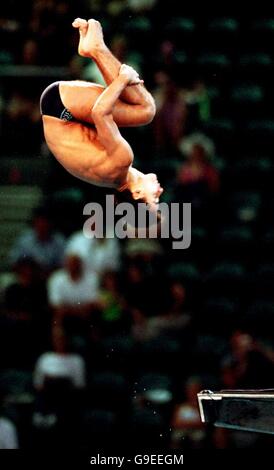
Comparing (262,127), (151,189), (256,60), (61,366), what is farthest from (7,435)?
(256,60)

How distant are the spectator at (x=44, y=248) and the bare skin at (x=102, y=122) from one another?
3.24 meters

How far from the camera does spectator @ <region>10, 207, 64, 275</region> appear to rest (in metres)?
10.7

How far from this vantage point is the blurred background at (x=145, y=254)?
9.88m

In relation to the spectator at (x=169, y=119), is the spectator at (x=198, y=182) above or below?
below

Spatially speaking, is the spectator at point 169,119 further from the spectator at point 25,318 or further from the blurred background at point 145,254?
the spectator at point 25,318

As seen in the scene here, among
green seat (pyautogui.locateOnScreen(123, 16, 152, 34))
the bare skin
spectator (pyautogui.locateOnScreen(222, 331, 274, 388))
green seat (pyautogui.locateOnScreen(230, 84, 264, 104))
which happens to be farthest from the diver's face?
green seat (pyautogui.locateOnScreen(123, 16, 152, 34))

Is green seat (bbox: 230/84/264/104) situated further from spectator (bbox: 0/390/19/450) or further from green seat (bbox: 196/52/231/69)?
spectator (bbox: 0/390/19/450)

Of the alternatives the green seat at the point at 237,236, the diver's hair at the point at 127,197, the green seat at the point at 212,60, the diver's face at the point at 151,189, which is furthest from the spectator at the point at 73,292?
the diver's face at the point at 151,189

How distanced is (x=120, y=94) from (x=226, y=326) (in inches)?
141

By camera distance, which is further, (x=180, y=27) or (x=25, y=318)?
A: (x=180, y=27)

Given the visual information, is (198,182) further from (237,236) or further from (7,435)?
(7,435)

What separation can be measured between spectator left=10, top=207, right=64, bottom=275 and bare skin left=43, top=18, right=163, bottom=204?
10.6 feet

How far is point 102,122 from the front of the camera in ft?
23.2

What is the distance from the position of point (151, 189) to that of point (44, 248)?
3417mm
